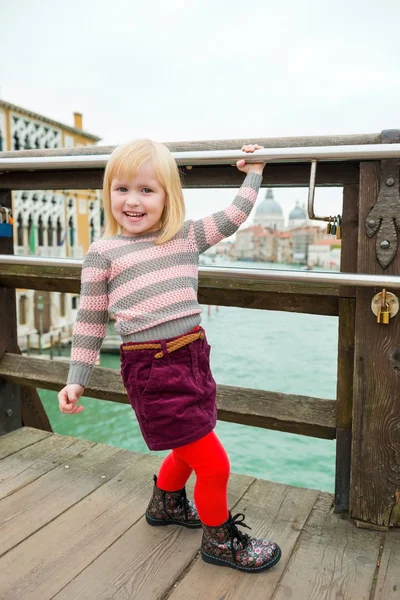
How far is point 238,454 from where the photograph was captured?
22.0m

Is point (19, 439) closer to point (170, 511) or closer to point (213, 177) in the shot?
point (170, 511)

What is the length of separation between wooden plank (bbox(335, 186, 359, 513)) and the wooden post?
137 centimetres

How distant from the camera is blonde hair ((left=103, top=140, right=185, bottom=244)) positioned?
1397 mm

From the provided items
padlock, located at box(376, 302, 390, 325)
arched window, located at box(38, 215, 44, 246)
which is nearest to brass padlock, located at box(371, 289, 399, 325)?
padlock, located at box(376, 302, 390, 325)

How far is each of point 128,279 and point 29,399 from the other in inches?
54.3

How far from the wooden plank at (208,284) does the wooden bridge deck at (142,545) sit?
0.67m

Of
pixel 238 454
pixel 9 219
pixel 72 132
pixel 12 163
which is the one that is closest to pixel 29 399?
pixel 9 219

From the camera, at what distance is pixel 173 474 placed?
1.69 meters

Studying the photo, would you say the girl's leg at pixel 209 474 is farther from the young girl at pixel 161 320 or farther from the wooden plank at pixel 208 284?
the wooden plank at pixel 208 284

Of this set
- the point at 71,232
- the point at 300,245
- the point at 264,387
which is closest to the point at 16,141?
the point at 71,232

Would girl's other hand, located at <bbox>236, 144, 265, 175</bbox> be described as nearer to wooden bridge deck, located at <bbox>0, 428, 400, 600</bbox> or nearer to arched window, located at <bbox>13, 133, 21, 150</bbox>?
wooden bridge deck, located at <bbox>0, 428, 400, 600</bbox>

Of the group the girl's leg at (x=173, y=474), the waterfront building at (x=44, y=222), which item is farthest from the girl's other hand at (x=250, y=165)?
the waterfront building at (x=44, y=222)

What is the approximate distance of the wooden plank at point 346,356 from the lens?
1677 millimetres

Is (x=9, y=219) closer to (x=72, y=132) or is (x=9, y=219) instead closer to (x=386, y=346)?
(x=386, y=346)
